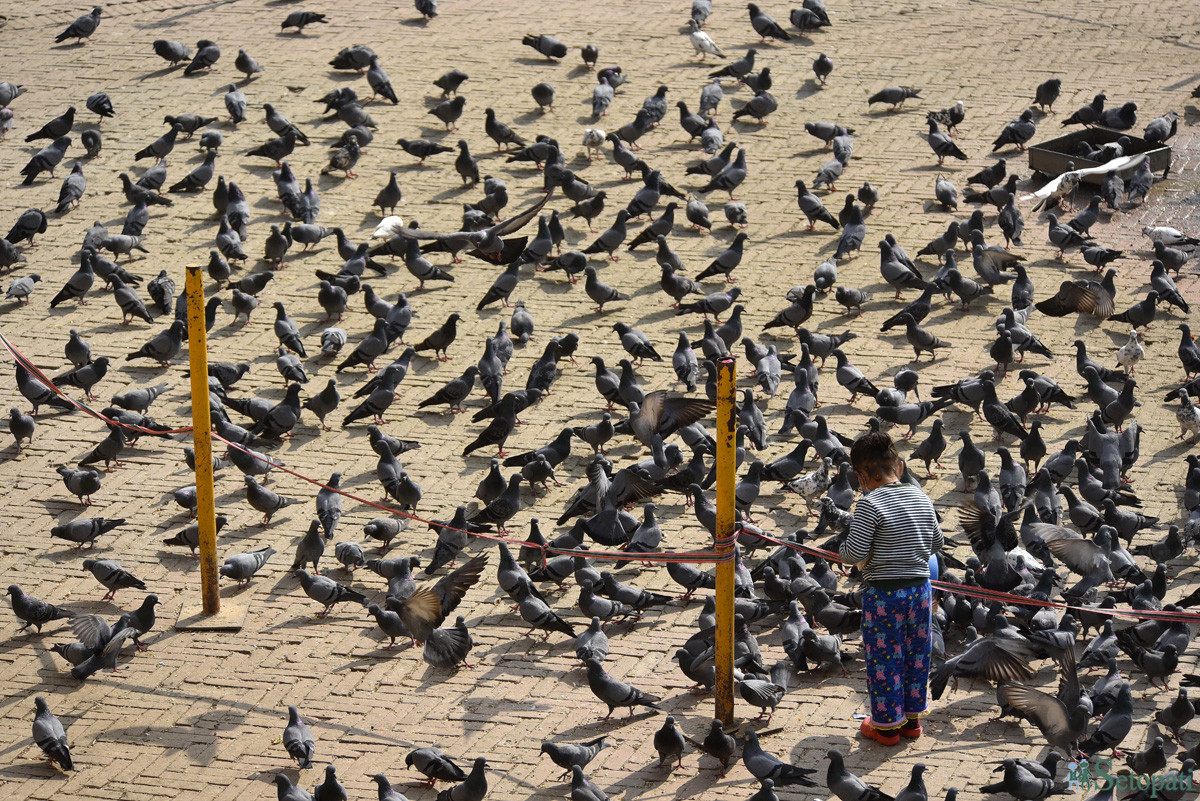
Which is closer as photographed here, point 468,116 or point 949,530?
point 949,530

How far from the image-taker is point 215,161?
66.9 ft

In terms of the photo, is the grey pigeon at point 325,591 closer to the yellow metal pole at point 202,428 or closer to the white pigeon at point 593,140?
the yellow metal pole at point 202,428

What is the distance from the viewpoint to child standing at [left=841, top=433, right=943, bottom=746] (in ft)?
27.3

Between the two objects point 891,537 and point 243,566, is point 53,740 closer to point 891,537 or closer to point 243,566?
point 243,566

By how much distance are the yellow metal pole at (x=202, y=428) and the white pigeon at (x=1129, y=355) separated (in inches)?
348

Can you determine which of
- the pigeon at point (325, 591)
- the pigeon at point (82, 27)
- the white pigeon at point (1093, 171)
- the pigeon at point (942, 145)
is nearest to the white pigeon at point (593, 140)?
the pigeon at point (942, 145)

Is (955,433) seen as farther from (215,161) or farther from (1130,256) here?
(215,161)

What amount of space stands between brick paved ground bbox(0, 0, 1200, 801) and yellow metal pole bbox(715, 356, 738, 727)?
66 centimetres

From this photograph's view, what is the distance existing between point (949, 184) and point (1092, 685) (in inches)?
384

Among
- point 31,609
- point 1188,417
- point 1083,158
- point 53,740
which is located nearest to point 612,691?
point 53,740

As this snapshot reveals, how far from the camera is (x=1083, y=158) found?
1903 centimetres

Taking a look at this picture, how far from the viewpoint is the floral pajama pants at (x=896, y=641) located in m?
8.45

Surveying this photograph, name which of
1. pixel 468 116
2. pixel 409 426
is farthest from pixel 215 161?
pixel 409 426

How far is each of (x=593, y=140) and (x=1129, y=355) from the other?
27.4 feet
